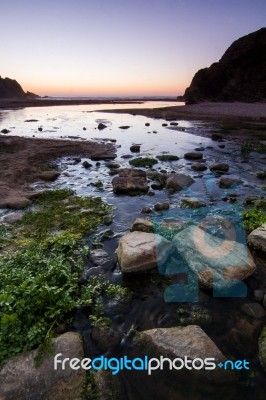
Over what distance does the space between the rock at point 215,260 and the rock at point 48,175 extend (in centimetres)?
797

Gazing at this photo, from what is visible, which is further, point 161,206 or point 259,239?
point 161,206

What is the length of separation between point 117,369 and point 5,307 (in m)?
1.91

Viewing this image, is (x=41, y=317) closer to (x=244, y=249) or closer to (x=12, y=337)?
(x=12, y=337)

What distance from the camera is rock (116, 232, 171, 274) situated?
18.9 feet

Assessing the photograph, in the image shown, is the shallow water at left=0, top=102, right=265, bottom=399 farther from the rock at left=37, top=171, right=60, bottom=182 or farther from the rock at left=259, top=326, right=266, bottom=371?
the rock at left=37, top=171, right=60, bottom=182

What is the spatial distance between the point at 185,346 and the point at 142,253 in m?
2.13

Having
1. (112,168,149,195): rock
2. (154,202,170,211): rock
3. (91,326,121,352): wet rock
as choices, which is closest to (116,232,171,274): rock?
(91,326,121,352): wet rock

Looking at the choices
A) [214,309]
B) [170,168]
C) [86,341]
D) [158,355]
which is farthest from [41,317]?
[170,168]

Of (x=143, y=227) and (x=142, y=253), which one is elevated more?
(x=142, y=253)

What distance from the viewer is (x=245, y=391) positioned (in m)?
3.62

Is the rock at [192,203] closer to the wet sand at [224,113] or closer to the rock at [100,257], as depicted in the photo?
the rock at [100,257]

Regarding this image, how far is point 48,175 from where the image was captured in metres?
12.7

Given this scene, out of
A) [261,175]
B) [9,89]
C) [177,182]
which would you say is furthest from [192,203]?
[9,89]

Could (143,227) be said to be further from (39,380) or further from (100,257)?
(39,380)
